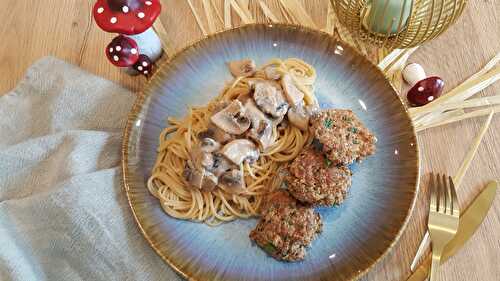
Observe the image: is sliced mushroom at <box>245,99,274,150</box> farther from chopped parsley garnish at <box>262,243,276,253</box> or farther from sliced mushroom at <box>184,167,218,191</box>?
chopped parsley garnish at <box>262,243,276,253</box>

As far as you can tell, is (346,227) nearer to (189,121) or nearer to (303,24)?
(189,121)

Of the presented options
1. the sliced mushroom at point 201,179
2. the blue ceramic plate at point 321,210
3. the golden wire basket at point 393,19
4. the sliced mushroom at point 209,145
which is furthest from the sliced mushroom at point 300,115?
the golden wire basket at point 393,19

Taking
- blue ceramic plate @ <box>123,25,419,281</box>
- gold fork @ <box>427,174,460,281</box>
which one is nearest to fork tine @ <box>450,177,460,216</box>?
gold fork @ <box>427,174,460,281</box>

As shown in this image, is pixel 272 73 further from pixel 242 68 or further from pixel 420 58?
pixel 420 58

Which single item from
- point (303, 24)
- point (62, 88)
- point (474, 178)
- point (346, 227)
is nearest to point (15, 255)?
point (62, 88)

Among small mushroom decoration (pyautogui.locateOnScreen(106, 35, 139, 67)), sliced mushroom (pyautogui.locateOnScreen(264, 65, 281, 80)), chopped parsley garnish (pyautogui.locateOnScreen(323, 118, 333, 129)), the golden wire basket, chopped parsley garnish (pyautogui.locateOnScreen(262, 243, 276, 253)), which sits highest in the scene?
the golden wire basket

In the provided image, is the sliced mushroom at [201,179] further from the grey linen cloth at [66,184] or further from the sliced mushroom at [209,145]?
the grey linen cloth at [66,184]
